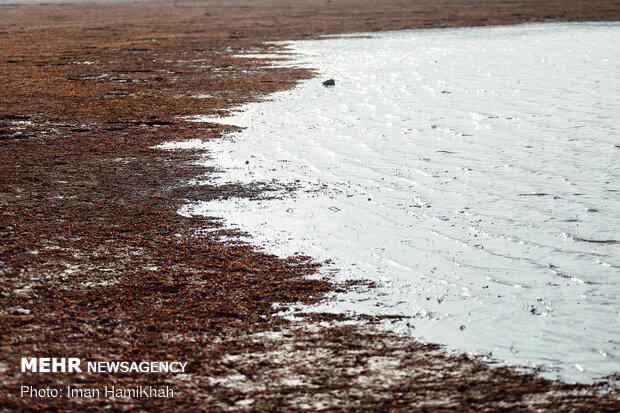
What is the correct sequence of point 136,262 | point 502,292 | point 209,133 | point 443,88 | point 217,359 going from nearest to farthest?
point 217,359 → point 502,292 → point 136,262 → point 209,133 → point 443,88

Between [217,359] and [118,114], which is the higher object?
[118,114]

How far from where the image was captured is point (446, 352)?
13.5 feet

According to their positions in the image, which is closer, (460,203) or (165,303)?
(165,303)

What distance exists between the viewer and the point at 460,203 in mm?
6980

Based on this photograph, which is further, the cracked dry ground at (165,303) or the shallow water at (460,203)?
the shallow water at (460,203)

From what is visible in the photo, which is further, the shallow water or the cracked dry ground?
the shallow water

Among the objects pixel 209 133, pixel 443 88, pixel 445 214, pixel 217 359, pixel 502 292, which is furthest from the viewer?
pixel 443 88

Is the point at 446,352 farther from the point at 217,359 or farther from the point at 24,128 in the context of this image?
the point at 24,128

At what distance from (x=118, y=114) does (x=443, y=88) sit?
6.46m

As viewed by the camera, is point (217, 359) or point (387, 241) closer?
point (217, 359)

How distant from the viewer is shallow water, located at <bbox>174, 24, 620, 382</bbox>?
15.1ft

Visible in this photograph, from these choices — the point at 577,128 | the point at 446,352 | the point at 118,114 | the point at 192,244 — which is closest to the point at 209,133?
the point at 118,114

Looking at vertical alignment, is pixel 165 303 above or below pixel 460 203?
below

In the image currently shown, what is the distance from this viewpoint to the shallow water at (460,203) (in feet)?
15.1
